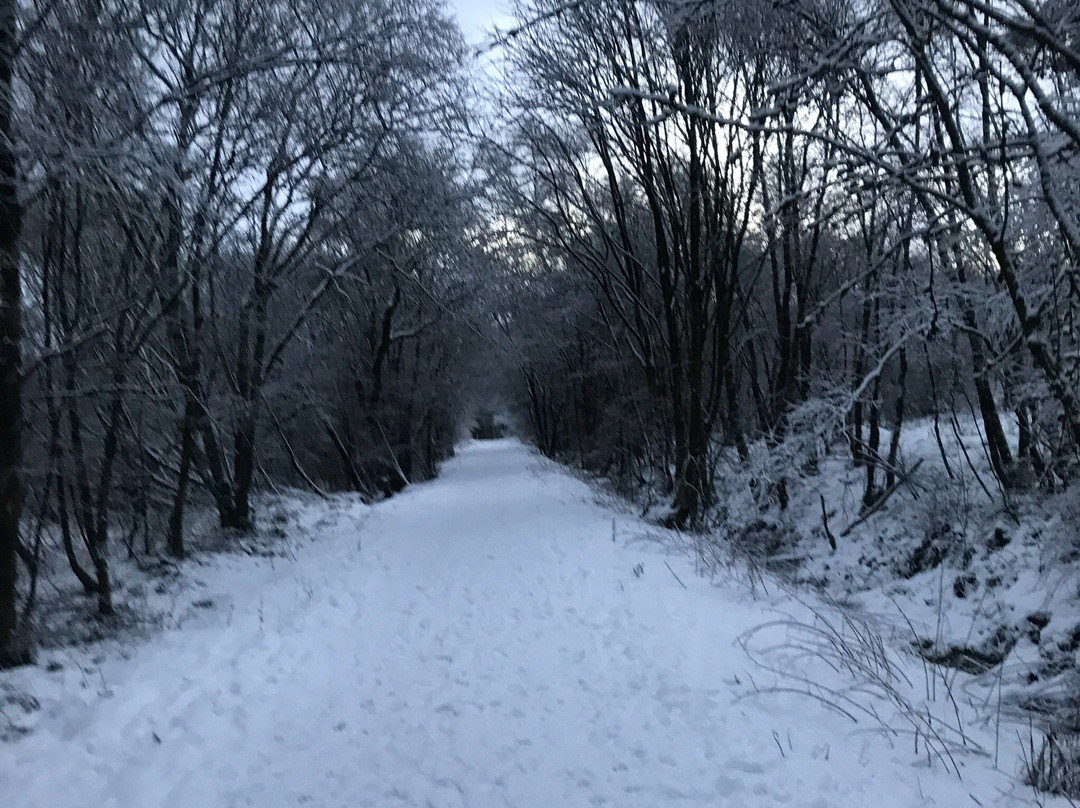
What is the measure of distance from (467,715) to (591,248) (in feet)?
45.7

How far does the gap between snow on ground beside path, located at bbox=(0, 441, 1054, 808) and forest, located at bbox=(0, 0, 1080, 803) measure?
5.28ft

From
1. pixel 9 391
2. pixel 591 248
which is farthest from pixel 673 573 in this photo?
pixel 591 248

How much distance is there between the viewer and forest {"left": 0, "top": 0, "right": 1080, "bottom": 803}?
637 centimetres

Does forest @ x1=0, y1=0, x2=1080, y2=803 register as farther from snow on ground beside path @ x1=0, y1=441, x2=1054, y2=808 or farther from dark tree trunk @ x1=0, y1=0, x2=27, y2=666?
snow on ground beside path @ x1=0, y1=441, x2=1054, y2=808

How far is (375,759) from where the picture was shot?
16.8ft

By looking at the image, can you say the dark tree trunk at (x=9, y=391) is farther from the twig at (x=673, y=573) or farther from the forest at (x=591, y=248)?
the twig at (x=673, y=573)

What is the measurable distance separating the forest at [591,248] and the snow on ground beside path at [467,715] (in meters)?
1.61

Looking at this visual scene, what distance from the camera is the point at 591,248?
59.7 feet

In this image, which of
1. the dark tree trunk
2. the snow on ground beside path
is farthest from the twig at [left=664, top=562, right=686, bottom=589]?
the dark tree trunk

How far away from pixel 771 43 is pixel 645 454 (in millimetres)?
17968

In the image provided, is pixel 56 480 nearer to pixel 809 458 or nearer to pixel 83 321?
pixel 83 321

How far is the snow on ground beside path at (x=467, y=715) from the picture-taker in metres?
4.55

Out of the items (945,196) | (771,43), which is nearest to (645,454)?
(771,43)

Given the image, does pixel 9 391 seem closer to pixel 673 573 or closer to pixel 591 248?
pixel 673 573
